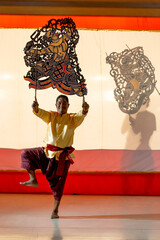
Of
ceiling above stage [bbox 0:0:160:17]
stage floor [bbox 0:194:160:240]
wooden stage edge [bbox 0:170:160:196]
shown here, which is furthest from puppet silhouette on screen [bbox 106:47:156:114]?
stage floor [bbox 0:194:160:240]

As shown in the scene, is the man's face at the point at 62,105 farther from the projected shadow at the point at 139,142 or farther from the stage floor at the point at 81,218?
the projected shadow at the point at 139,142

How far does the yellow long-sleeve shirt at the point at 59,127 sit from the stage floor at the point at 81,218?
0.66 m

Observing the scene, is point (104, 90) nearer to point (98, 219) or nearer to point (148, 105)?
point (148, 105)

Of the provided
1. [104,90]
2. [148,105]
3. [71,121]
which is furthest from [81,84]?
[148,105]

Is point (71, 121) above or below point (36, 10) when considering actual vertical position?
below

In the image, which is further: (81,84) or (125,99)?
(125,99)

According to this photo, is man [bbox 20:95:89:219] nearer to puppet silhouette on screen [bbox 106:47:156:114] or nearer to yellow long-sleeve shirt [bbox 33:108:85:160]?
yellow long-sleeve shirt [bbox 33:108:85:160]

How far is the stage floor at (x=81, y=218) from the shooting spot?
292 cm

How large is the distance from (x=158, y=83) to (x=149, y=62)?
11.6 inches

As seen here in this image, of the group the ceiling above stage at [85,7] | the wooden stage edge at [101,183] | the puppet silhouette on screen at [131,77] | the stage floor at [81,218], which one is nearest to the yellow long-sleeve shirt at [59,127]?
the stage floor at [81,218]

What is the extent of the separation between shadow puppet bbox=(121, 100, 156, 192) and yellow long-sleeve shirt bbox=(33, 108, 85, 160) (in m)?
1.12

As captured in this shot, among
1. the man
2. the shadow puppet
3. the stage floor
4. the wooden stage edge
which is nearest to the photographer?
the stage floor

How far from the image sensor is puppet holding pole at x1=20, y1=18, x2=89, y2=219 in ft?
11.7

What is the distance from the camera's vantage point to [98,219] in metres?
3.48
